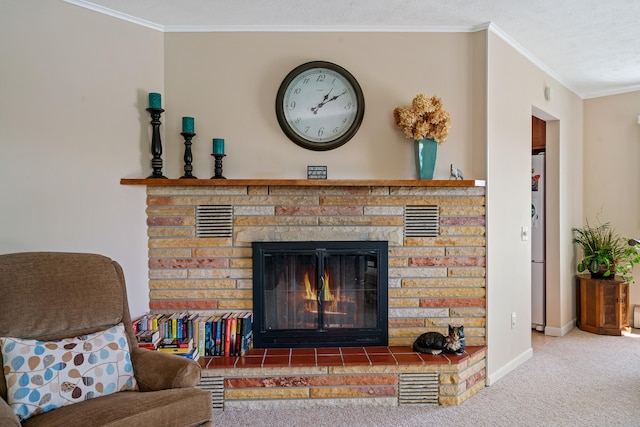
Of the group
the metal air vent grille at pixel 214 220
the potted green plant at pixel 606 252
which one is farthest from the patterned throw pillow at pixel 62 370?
the potted green plant at pixel 606 252

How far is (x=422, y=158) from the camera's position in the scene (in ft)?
9.44

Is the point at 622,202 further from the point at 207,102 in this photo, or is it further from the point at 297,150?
the point at 207,102

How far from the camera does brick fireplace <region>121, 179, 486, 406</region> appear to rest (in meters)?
2.92

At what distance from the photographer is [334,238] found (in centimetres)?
295

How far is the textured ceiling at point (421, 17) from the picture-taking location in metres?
2.60

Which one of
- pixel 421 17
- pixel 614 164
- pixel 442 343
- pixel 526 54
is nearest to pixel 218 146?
pixel 421 17

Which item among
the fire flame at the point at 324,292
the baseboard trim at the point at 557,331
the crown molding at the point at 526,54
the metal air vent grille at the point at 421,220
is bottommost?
the baseboard trim at the point at 557,331

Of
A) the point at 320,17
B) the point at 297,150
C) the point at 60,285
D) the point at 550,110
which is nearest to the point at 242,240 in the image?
the point at 297,150

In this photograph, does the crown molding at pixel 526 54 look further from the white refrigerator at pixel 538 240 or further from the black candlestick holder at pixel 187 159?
the black candlestick holder at pixel 187 159

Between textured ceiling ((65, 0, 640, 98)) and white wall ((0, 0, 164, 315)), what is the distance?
0.22 m

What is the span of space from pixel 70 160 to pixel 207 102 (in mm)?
947

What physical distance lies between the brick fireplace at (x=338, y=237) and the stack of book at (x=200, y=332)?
0.16 m

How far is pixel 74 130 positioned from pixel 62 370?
4.89ft

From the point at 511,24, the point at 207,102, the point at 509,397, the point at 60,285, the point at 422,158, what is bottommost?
the point at 509,397
